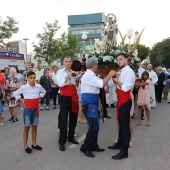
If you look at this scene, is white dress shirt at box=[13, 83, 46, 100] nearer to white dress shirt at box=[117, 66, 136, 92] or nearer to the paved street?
the paved street

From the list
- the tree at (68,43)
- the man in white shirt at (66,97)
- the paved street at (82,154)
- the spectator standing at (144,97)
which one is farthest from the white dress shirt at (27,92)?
the tree at (68,43)

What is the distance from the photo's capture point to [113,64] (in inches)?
220

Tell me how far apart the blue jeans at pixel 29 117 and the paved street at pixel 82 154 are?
0.63 m

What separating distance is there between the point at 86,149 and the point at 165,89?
405 inches

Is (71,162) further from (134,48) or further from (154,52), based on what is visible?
(154,52)

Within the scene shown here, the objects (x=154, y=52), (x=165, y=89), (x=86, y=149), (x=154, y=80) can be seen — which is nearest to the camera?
(x=86, y=149)

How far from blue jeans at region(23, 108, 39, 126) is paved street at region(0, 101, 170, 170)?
24.7 inches

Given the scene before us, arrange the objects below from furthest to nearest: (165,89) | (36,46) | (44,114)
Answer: (36,46) → (165,89) → (44,114)

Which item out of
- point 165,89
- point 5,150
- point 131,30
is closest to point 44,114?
point 5,150

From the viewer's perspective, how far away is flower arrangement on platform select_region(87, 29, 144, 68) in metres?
5.64

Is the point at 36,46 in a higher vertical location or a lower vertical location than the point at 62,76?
higher

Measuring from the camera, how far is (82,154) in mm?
4832

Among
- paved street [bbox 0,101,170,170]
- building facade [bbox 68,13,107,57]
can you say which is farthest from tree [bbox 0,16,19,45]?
building facade [bbox 68,13,107,57]

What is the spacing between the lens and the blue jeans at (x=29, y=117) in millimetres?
5047
